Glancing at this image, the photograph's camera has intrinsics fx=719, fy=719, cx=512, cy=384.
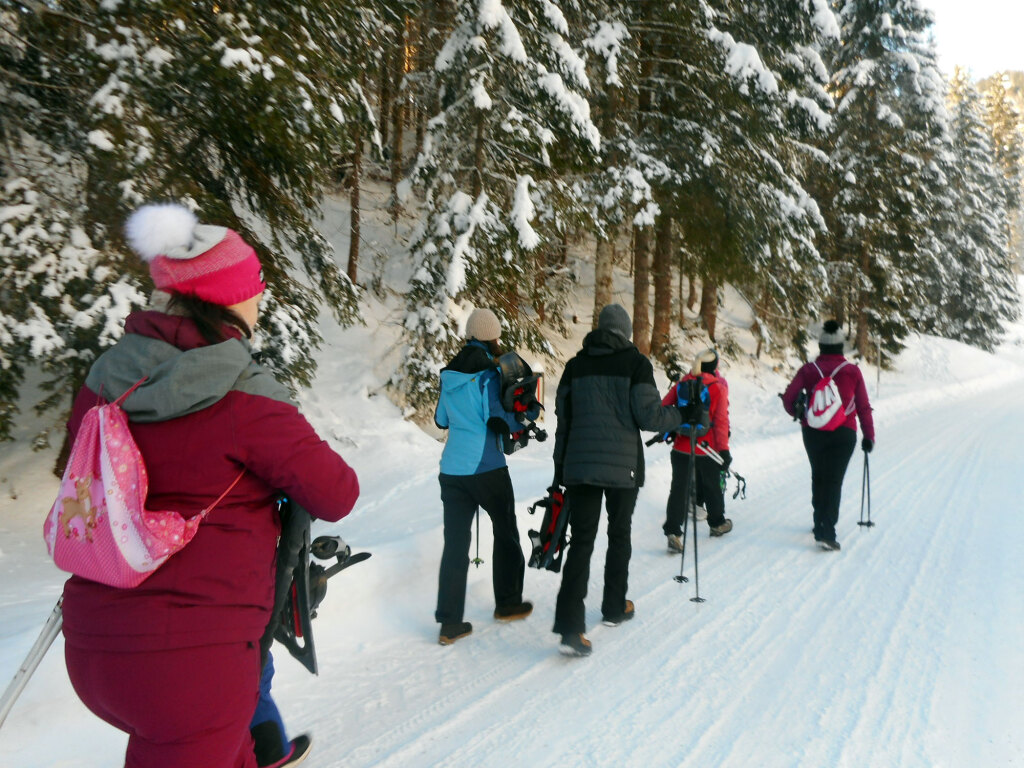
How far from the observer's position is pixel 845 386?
21.2ft

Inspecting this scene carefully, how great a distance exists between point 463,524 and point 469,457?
46 cm

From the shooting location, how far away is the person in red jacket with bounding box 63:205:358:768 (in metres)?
1.70

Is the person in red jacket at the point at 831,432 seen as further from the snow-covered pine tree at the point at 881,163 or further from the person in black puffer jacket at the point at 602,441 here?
the snow-covered pine tree at the point at 881,163

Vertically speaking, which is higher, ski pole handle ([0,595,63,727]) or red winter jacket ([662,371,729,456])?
red winter jacket ([662,371,729,456])

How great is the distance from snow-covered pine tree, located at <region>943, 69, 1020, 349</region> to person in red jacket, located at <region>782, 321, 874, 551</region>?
33.8m

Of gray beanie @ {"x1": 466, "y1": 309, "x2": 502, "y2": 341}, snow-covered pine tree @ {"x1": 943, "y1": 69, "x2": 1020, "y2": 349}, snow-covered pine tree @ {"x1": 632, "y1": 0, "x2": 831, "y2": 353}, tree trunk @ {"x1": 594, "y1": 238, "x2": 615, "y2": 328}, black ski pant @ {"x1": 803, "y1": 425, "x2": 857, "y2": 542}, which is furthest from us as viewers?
snow-covered pine tree @ {"x1": 943, "y1": 69, "x2": 1020, "y2": 349}

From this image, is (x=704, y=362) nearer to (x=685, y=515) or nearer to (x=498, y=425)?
(x=685, y=515)

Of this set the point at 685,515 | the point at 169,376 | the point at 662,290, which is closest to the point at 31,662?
the point at 169,376

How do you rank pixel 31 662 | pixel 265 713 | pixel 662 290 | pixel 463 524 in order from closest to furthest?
pixel 31 662
pixel 265 713
pixel 463 524
pixel 662 290

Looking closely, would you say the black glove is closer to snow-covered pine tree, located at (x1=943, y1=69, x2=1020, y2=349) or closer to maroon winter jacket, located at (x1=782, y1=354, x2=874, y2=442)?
maroon winter jacket, located at (x1=782, y1=354, x2=874, y2=442)

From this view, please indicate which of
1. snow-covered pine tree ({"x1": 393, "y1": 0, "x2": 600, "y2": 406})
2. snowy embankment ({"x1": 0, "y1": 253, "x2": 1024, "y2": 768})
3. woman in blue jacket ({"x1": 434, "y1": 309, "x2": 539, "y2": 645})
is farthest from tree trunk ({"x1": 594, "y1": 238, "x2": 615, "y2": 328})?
woman in blue jacket ({"x1": 434, "y1": 309, "x2": 539, "y2": 645})

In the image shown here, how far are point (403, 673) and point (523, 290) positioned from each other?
7.43m

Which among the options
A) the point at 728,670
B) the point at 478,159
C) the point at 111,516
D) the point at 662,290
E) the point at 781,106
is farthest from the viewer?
the point at 662,290

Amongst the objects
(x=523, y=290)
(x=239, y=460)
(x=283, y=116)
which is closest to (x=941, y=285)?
(x=523, y=290)
